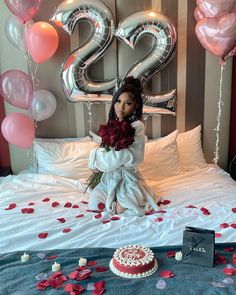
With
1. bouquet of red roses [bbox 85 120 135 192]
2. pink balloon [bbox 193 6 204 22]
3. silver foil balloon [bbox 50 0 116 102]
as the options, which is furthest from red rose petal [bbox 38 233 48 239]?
pink balloon [bbox 193 6 204 22]

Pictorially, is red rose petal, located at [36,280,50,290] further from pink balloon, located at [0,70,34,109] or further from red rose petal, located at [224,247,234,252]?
pink balloon, located at [0,70,34,109]

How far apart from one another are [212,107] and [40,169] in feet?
4.81

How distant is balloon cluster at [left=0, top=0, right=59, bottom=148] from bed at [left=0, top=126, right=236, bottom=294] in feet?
0.85

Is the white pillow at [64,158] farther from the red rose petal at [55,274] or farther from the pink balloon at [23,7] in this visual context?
the red rose petal at [55,274]

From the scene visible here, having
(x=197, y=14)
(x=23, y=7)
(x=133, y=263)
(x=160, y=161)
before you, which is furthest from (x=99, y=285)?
(x=197, y=14)

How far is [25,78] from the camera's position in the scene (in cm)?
239

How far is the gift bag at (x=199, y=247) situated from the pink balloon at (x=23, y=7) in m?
1.72

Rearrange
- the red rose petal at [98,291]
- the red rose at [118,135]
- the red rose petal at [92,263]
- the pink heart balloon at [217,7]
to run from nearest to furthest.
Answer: the red rose petal at [98,291] < the red rose petal at [92,263] < the red rose at [118,135] < the pink heart balloon at [217,7]

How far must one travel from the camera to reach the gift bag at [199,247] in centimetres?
139

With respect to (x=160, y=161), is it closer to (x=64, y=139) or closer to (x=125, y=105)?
(x=125, y=105)

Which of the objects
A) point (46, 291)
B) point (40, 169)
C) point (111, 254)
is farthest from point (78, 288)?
point (40, 169)

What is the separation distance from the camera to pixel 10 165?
2.89 metres

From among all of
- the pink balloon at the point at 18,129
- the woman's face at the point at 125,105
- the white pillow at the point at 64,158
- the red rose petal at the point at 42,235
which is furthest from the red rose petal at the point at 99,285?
the pink balloon at the point at 18,129

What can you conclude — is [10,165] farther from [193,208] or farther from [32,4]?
[193,208]
